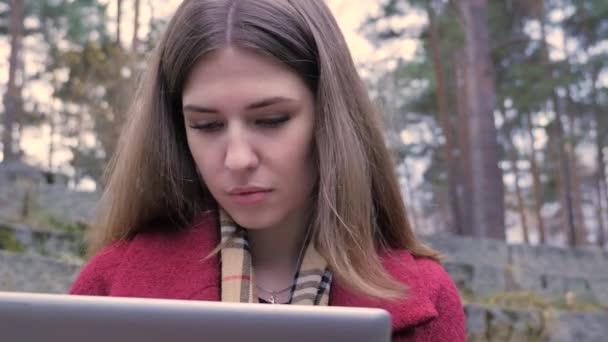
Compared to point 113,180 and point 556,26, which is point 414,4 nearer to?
point 556,26

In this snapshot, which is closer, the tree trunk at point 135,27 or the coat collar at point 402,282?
the coat collar at point 402,282

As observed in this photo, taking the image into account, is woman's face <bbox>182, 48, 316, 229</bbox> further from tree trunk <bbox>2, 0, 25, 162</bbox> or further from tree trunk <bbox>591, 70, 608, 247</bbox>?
tree trunk <bbox>591, 70, 608, 247</bbox>

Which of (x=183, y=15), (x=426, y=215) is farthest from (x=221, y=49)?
(x=426, y=215)

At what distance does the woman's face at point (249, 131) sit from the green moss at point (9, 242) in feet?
9.87

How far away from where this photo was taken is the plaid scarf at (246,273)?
1.26 m

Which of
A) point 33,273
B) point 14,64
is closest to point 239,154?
point 33,273

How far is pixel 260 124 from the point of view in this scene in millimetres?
1219

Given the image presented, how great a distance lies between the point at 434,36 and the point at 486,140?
226cm

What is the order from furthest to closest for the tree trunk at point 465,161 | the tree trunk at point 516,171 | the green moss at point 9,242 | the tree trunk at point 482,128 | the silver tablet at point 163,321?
the tree trunk at point 516,171 → the tree trunk at point 465,161 → the tree trunk at point 482,128 → the green moss at point 9,242 → the silver tablet at point 163,321

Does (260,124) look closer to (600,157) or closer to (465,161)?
(465,161)

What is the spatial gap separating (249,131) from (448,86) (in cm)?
1221

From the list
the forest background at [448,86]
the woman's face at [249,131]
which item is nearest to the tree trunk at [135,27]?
the forest background at [448,86]

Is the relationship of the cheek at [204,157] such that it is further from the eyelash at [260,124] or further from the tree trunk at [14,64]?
the tree trunk at [14,64]

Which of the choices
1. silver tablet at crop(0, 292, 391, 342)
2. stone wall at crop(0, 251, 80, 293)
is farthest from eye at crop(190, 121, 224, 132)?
stone wall at crop(0, 251, 80, 293)
